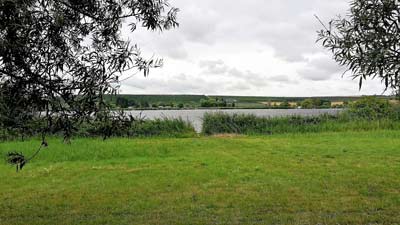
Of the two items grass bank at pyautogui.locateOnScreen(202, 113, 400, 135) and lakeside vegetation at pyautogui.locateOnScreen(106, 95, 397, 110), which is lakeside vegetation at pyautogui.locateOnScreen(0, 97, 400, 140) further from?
lakeside vegetation at pyautogui.locateOnScreen(106, 95, 397, 110)

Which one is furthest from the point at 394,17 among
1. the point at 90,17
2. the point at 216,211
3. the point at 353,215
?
the point at 216,211

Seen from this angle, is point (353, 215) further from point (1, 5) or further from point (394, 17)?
point (1, 5)

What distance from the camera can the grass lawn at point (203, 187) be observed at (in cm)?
658

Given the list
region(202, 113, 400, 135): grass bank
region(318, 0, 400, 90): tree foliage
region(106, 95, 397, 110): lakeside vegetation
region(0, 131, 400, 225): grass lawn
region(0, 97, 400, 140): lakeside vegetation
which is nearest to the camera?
region(318, 0, 400, 90): tree foliage

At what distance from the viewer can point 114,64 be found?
4.28 meters

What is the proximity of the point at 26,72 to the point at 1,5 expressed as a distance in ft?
2.57

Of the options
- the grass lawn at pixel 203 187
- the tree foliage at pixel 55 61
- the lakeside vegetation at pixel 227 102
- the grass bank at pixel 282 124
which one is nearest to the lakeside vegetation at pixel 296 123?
the grass bank at pixel 282 124

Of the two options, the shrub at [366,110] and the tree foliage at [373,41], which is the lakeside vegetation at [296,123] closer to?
the shrub at [366,110]

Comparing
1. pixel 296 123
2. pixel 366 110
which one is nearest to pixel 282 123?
pixel 296 123

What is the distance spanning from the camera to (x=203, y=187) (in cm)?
895

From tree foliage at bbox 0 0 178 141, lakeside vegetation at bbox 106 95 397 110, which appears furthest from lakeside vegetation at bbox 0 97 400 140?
tree foliage at bbox 0 0 178 141

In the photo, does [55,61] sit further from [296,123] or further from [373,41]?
[296,123]

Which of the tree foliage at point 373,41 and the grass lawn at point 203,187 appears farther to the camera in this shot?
the grass lawn at point 203,187

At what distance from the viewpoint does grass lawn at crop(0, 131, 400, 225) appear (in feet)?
21.6
